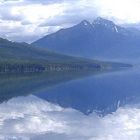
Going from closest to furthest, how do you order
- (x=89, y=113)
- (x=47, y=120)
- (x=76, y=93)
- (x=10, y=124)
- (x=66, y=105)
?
(x=10, y=124), (x=47, y=120), (x=89, y=113), (x=66, y=105), (x=76, y=93)

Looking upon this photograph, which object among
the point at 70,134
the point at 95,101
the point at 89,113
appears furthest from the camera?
the point at 95,101

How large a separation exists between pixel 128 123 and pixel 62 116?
31.3ft

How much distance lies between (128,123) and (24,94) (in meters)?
41.6

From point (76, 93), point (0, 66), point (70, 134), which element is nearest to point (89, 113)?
point (70, 134)

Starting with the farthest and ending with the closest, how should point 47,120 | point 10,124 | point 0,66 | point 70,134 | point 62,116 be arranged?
point 0,66 < point 62,116 < point 47,120 < point 10,124 < point 70,134

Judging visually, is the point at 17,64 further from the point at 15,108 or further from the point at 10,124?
the point at 10,124

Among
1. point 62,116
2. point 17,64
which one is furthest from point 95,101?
point 17,64

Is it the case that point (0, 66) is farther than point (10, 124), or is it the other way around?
point (0, 66)

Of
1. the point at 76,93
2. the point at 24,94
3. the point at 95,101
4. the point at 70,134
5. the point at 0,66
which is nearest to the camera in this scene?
the point at 70,134

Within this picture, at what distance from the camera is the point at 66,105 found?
75438 mm

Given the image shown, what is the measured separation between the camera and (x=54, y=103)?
79.9m

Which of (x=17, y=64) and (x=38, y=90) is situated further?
(x=17, y=64)

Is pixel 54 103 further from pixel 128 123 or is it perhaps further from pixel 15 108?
pixel 128 123

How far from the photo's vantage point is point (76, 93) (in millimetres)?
100438
